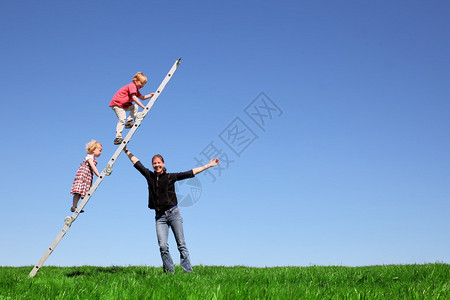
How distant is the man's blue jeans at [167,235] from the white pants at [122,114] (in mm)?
2088

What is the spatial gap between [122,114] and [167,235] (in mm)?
2909

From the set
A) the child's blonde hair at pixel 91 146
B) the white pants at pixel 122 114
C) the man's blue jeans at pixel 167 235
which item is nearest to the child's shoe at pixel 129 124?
the white pants at pixel 122 114

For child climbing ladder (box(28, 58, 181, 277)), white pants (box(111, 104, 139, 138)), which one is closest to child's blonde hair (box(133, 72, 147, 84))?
child climbing ladder (box(28, 58, 181, 277))

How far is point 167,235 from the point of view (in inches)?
347

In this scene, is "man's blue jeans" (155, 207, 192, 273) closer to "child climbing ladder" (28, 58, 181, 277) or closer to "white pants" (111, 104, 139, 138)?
"child climbing ladder" (28, 58, 181, 277)

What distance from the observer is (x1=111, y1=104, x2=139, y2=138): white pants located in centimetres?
878

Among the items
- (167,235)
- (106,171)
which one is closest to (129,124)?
(106,171)

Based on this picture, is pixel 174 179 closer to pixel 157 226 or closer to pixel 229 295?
pixel 157 226

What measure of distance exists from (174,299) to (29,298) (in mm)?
1711

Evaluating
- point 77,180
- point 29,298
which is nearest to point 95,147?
point 77,180

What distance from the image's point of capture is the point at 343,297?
472 centimetres

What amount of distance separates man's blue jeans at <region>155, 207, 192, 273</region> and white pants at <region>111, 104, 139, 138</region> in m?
2.09

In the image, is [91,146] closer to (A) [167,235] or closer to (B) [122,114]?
(B) [122,114]

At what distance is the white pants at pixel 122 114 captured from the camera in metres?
8.78
